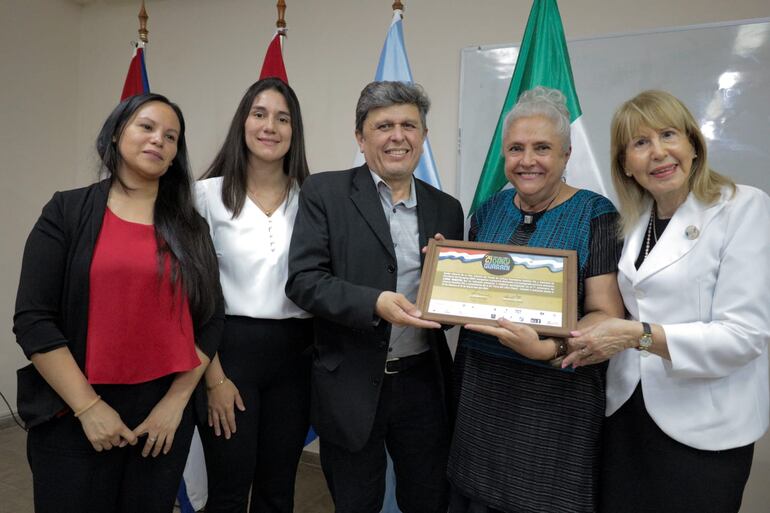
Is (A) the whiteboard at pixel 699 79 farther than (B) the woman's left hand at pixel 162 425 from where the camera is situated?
Yes

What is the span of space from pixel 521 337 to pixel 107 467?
1.19 m

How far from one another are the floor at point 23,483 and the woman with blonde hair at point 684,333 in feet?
6.32

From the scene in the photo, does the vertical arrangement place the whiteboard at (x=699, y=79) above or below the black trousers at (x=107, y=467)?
above

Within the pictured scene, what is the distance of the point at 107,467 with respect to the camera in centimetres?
142

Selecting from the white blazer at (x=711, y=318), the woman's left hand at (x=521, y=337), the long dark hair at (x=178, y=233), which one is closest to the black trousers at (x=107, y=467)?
the long dark hair at (x=178, y=233)

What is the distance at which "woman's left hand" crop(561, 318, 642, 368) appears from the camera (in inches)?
50.1

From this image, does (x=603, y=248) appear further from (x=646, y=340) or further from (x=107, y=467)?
(x=107, y=467)

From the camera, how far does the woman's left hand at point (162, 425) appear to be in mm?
1434

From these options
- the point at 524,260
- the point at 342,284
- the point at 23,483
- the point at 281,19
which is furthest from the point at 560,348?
the point at 23,483

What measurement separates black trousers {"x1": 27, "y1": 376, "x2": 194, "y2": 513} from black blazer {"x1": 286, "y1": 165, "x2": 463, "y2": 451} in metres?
0.46

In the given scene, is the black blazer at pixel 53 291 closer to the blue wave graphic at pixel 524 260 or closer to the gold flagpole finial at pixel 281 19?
the blue wave graphic at pixel 524 260

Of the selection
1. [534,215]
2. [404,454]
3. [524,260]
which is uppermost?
[534,215]

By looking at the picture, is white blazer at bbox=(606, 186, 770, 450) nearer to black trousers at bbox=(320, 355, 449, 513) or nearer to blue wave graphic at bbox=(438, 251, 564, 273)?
blue wave graphic at bbox=(438, 251, 564, 273)

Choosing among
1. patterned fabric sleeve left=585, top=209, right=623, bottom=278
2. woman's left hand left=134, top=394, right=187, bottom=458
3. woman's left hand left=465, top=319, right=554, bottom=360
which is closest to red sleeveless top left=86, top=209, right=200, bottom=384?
woman's left hand left=134, top=394, right=187, bottom=458
